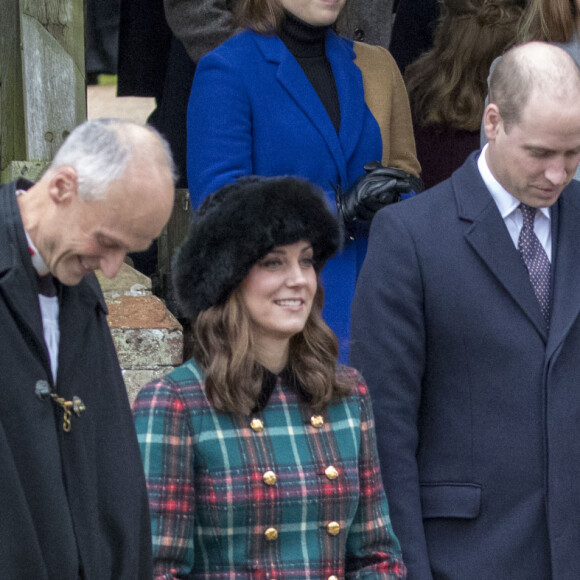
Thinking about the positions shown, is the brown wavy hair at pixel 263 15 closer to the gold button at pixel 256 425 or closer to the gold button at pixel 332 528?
the gold button at pixel 256 425

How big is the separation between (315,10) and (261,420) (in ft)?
4.51

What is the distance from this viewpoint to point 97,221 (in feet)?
7.64

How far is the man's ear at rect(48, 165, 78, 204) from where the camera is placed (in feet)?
7.55

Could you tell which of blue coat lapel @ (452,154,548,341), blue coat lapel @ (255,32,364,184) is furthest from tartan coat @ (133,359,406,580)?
blue coat lapel @ (255,32,364,184)

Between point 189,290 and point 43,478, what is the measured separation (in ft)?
2.66

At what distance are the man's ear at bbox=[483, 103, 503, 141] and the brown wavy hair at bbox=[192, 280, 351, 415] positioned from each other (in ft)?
1.95

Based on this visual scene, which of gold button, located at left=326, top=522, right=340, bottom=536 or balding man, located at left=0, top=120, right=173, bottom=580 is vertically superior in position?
balding man, located at left=0, top=120, right=173, bottom=580

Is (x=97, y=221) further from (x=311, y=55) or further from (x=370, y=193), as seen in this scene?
(x=311, y=55)

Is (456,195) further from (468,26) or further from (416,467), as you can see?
(468,26)

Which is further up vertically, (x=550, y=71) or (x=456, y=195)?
(x=550, y=71)

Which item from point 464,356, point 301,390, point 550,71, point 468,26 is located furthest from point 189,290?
point 468,26

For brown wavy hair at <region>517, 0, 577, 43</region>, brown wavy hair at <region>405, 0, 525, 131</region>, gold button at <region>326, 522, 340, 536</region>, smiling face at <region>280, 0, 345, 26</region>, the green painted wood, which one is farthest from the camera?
brown wavy hair at <region>405, 0, 525, 131</region>

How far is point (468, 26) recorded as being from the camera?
4.43 meters

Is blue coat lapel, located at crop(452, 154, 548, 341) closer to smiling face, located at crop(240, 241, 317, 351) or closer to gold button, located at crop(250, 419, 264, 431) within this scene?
smiling face, located at crop(240, 241, 317, 351)
